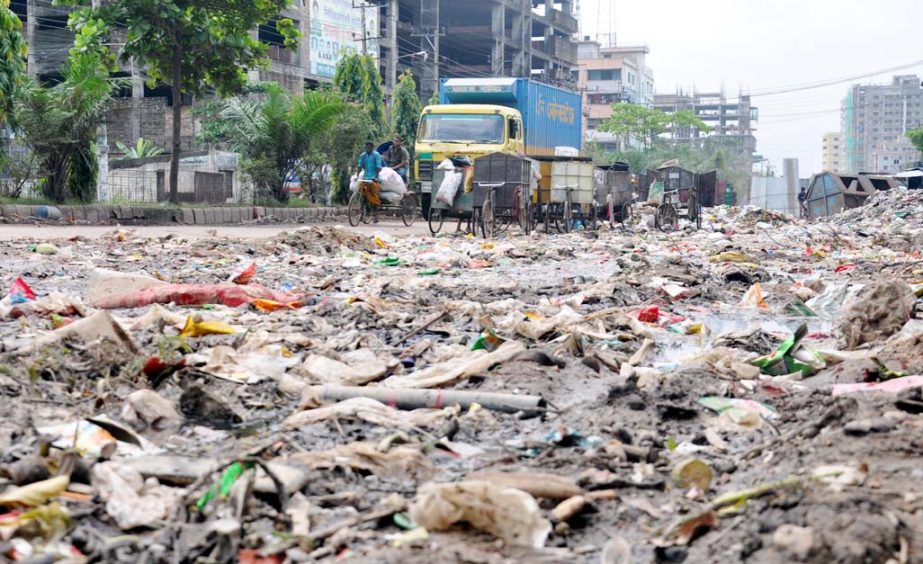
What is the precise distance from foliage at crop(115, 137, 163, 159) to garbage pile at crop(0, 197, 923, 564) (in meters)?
28.2

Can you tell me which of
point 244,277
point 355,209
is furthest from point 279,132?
point 244,277

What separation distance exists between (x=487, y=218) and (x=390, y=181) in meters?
2.25

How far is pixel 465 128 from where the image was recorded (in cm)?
1892

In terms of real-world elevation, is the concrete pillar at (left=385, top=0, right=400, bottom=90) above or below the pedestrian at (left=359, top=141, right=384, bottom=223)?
above

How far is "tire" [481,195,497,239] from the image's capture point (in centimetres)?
1630

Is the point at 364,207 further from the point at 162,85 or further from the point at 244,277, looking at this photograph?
the point at 162,85

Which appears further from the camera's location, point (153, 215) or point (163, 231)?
point (153, 215)

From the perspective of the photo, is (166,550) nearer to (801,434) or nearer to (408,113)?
(801,434)

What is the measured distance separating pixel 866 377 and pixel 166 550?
113 inches

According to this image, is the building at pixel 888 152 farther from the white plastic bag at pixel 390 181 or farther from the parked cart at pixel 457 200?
the parked cart at pixel 457 200

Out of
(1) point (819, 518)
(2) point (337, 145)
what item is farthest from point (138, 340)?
(2) point (337, 145)

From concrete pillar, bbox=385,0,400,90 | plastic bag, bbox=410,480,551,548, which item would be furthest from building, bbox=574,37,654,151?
plastic bag, bbox=410,480,551,548

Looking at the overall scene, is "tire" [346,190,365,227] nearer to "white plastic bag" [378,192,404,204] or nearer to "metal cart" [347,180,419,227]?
"metal cart" [347,180,419,227]

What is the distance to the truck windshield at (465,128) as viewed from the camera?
741 inches
